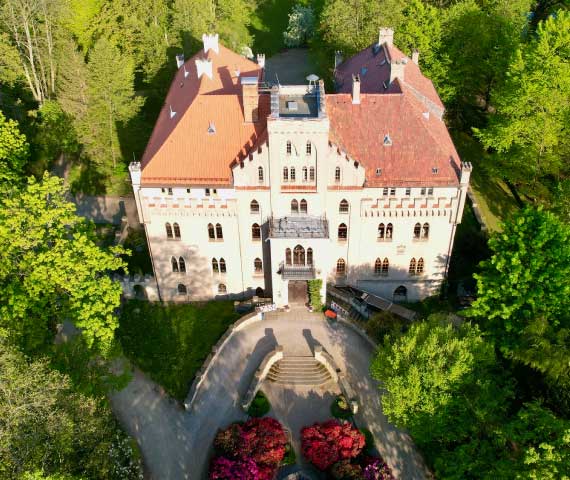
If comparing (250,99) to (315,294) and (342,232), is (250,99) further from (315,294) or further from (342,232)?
(315,294)

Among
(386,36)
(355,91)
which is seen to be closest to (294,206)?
(355,91)

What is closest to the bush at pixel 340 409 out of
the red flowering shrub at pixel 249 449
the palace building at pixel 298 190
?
the red flowering shrub at pixel 249 449

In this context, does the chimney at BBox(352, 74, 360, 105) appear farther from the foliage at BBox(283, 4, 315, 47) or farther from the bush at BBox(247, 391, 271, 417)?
the foliage at BBox(283, 4, 315, 47)

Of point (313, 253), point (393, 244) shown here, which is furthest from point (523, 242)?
point (313, 253)

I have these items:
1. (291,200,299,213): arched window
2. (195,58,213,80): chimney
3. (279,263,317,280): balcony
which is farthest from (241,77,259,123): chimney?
(279,263,317,280): balcony

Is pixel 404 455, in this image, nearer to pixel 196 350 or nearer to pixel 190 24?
pixel 196 350

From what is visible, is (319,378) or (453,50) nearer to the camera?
(319,378)
